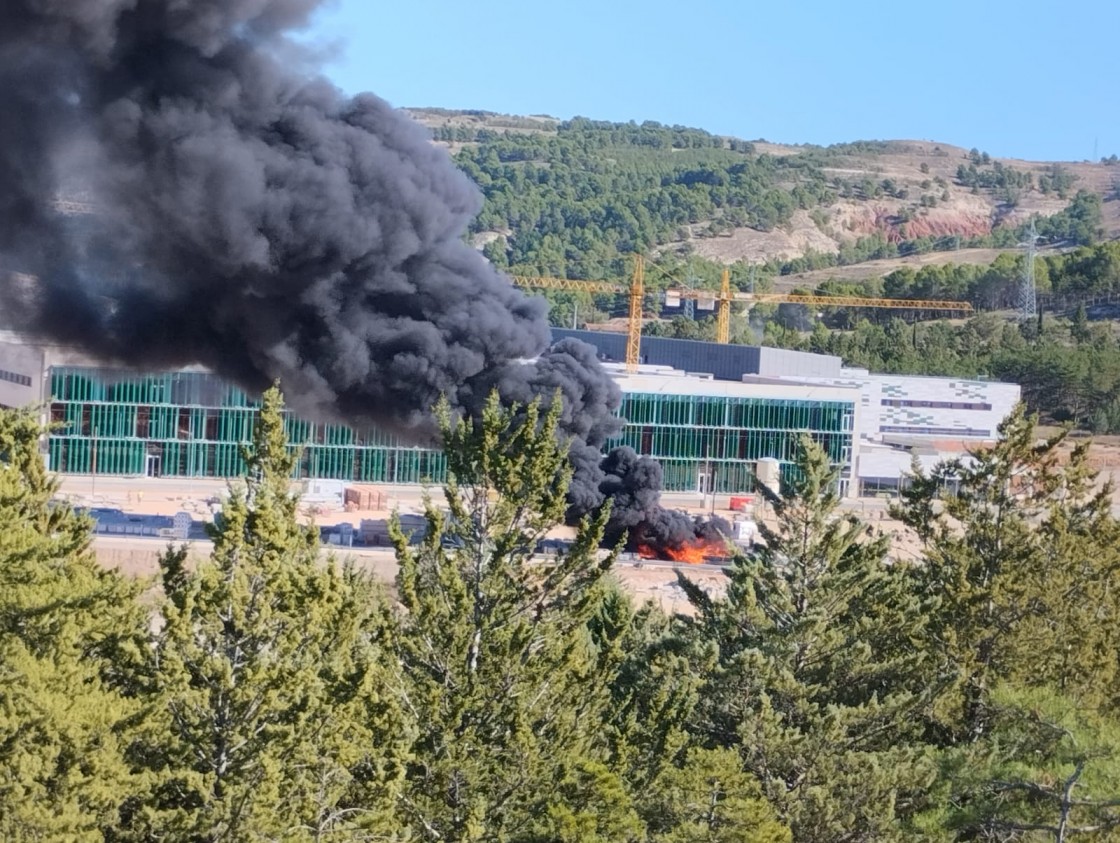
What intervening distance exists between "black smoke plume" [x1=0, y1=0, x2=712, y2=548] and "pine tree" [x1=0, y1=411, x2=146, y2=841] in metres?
22.8

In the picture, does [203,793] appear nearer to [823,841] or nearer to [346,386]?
[823,841]

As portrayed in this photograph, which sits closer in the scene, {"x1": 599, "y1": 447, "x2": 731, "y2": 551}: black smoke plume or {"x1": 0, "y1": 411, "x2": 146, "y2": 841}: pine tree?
{"x1": 0, "y1": 411, "x2": 146, "y2": 841}: pine tree

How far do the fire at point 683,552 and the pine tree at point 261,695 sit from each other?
40277 millimetres

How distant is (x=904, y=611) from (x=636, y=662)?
16.5 ft

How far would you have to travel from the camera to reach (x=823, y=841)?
2412cm

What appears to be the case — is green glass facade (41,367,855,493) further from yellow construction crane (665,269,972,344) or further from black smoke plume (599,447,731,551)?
yellow construction crane (665,269,972,344)

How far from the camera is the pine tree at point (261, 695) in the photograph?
63.3ft

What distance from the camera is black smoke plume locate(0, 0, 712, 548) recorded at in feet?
146

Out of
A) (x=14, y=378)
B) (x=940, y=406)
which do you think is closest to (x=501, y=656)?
(x=14, y=378)

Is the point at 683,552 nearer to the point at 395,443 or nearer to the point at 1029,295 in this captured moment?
the point at 395,443

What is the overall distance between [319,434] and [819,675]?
182 ft

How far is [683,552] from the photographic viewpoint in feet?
202

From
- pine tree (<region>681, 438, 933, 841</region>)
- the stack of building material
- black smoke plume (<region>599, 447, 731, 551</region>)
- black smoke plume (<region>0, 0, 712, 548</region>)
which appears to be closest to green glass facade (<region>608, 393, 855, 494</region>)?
the stack of building material

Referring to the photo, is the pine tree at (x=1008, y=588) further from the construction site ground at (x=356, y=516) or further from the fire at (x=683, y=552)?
the fire at (x=683, y=552)
